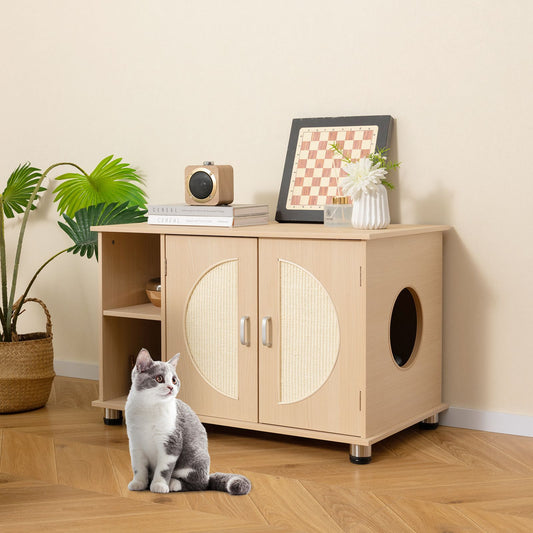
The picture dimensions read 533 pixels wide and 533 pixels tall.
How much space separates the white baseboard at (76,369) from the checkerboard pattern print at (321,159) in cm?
130

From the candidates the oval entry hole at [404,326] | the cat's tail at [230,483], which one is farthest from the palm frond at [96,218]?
the cat's tail at [230,483]

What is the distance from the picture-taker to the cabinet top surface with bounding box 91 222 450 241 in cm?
267

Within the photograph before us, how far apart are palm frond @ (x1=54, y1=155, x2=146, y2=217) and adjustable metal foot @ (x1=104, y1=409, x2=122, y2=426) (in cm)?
92

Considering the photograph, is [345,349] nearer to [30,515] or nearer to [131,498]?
[131,498]

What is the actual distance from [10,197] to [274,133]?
1.22m

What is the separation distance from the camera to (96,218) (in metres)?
3.39

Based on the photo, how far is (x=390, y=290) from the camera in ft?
9.18

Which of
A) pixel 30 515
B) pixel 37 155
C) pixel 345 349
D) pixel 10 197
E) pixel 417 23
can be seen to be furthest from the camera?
pixel 37 155

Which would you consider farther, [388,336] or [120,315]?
[120,315]

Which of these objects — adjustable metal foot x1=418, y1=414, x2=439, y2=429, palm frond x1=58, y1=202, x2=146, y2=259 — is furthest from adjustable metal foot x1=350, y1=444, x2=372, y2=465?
palm frond x1=58, y1=202, x2=146, y2=259

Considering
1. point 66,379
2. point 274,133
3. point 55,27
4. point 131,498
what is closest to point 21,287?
point 66,379

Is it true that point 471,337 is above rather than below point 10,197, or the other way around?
below

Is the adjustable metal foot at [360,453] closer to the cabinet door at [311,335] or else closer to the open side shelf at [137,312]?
the cabinet door at [311,335]

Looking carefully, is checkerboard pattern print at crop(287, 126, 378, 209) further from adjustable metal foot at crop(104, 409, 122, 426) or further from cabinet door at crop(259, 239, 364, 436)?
adjustable metal foot at crop(104, 409, 122, 426)
